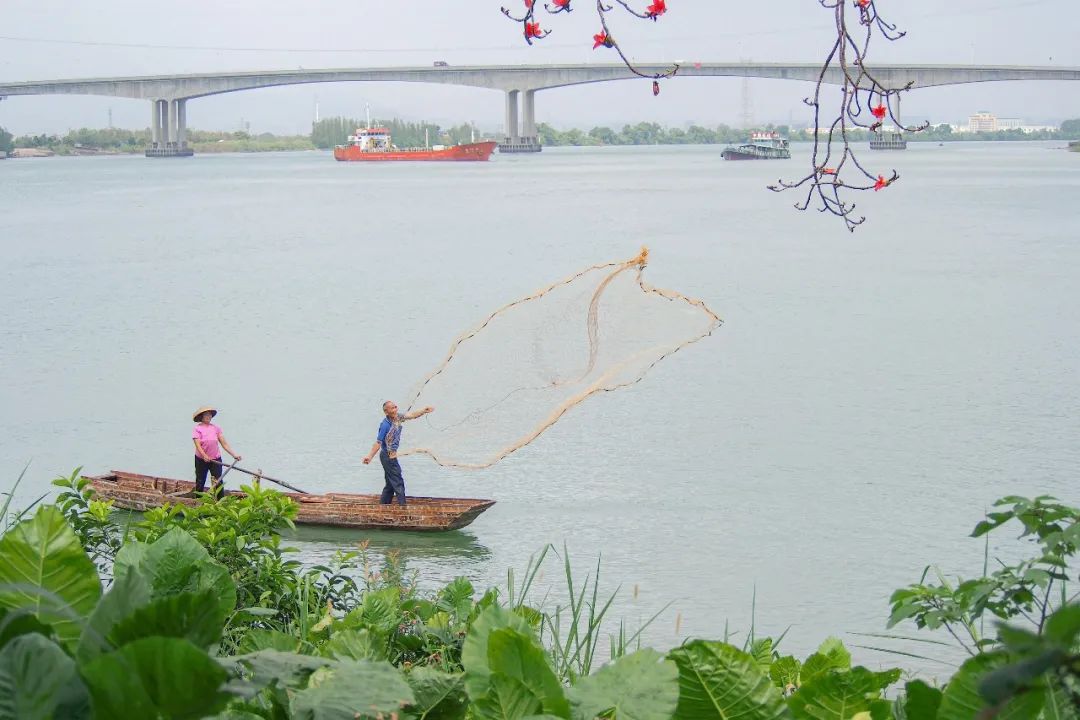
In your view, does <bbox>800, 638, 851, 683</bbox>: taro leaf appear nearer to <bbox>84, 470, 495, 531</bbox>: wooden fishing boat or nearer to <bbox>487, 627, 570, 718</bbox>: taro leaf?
<bbox>487, 627, 570, 718</bbox>: taro leaf

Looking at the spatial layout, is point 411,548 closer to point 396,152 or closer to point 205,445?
point 205,445

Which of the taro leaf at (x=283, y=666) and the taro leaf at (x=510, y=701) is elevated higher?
the taro leaf at (x=283, y=666)

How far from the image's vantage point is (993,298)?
33.1 meters

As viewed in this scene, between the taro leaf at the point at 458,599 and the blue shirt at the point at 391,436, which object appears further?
the blue shirt at the point at 391,436

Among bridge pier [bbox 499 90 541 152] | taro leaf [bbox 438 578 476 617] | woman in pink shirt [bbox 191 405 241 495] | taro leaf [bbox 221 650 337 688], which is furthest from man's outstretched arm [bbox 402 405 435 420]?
bridge pier [bbox 499 90 541 152]

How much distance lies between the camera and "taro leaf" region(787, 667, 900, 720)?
240 cm

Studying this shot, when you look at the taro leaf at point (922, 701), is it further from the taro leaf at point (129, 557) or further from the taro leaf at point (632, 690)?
the taro leaf at point (129, 557)

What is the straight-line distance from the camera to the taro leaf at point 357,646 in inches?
116

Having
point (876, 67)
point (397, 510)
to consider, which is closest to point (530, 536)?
point (397, 510)

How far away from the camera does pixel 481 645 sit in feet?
7.52

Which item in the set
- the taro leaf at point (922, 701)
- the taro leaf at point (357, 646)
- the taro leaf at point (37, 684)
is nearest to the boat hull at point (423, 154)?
the taro leaf at point (357, 646)

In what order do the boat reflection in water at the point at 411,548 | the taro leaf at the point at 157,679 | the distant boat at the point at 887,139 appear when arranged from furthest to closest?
the boat reflection in water at the point at 411,548, the distant boat at the point at 887,139, the taro leaf at the point at 157,679

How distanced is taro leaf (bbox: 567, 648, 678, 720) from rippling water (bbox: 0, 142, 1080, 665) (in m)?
6.03

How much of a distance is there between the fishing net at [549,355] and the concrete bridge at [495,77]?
6549 centimetres
